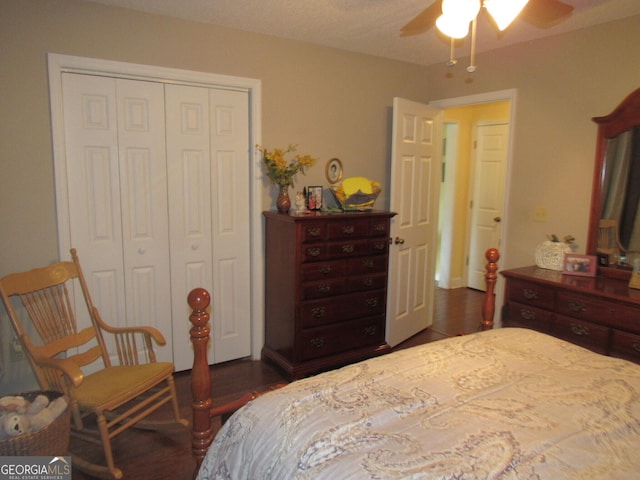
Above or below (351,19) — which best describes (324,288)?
below

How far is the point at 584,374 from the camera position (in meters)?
1.53

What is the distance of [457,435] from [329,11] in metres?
2.40

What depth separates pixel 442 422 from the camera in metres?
1.22

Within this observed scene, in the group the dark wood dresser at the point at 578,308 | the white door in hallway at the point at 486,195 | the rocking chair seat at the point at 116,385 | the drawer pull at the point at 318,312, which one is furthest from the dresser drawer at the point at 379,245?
the white door in hallway at the point at 486,195

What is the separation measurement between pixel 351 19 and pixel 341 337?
2.16 meters

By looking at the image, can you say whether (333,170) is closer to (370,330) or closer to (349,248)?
(349,248)

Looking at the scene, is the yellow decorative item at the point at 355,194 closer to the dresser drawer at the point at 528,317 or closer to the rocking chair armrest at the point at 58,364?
the dresser drawer at the point at 528,317

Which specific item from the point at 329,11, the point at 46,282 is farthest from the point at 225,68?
the point at 46,282

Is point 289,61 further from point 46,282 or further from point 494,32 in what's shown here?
point 46,282

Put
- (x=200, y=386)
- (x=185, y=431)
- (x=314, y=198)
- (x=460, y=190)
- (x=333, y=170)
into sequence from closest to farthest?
(x=200, y=386) → (x=185, y=431) → (x=314, y=198) → (x=333, y=170) → (x=460, y=190)

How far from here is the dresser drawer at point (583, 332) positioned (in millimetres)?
2459

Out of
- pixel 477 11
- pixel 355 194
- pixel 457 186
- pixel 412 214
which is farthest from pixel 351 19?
pixel 457 186

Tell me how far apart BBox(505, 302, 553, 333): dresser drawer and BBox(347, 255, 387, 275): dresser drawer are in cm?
93

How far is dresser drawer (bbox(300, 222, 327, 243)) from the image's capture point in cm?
285
